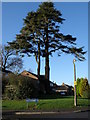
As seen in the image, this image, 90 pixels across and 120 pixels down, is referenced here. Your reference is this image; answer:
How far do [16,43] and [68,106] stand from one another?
21.2m

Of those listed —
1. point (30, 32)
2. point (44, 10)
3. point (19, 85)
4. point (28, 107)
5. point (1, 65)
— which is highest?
point (44, 10)

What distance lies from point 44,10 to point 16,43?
7.85m

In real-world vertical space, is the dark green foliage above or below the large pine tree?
below

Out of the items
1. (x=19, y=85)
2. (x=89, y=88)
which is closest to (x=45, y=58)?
(x=89, y=88)

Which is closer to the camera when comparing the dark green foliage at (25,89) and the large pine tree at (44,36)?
the dark green foliage at (25,89)

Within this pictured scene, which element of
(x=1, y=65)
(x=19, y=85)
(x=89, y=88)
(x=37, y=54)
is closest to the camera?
(x=19, y=85)

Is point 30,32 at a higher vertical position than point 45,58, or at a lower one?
higher

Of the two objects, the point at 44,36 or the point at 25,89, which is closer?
the point at 25,89

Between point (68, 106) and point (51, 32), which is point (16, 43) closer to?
point (51, 32)

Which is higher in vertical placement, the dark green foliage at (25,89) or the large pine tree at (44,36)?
the large pine tree at (44,36)

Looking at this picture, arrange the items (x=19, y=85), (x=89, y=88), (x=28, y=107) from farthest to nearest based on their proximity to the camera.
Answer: (x=89, y=88), (x=19, y=85), (x=28, y=107)

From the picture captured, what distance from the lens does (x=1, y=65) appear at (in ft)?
192

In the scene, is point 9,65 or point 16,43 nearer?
point 16,43

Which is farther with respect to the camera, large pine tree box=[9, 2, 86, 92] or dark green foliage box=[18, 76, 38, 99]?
large pine tree box=[9, 2, 86, 92]
